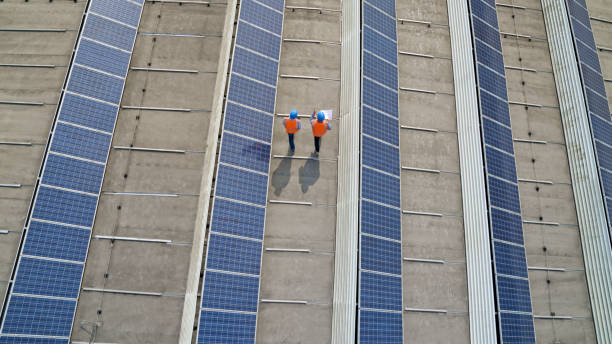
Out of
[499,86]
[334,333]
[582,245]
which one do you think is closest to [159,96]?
[334,333]

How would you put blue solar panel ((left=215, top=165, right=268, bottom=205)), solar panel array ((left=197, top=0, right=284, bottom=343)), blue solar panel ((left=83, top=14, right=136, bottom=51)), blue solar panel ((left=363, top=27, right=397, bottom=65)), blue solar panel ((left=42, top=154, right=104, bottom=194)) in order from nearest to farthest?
solar panel array ((left=197, top=0, right=284, bottom=343)), blue solar panel ((left=42, top=154, right=104, bottom=194)), blue solar panel ((left=215, top=165, right=268, bottom=205)), blue solar panel ((left=83, top=14, right=136, bottom=51)), blue solar panel ((left=363, top=27, right=397, bottom=65))

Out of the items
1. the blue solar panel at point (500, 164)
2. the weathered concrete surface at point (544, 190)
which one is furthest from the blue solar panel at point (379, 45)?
A: the weathered concrete surface at point (544, 190)

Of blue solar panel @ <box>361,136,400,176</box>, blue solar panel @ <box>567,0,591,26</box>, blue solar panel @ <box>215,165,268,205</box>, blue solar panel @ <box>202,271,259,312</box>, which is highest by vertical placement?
blue solar panel @ <box>567,0,591,26</box>

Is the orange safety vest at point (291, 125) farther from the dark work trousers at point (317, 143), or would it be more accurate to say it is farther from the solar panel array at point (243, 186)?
the solar panel array at point (243, 186)

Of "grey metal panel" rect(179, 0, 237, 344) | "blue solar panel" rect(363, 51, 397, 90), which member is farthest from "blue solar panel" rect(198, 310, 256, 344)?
"blue solar panel" rect(363, 51, 397, 90)

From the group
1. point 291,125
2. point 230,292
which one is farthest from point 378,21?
point 230,292

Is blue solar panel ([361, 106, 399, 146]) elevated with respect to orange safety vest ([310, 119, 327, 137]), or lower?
elevated

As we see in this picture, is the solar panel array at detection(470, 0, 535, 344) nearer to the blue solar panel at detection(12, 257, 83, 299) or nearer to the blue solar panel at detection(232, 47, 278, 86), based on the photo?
the blue solar panel at detection(232, 47, 278, 86)
